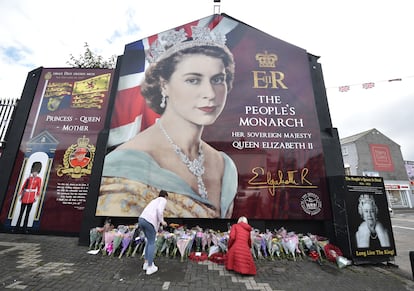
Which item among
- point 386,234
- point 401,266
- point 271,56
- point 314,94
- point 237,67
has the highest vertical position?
point 271,56

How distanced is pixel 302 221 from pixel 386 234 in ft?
6.62

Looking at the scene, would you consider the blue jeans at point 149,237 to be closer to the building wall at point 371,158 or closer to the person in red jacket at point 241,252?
the person in red jacket at point 241,252

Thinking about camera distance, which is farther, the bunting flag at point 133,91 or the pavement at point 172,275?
the bunting flag at point 133,91

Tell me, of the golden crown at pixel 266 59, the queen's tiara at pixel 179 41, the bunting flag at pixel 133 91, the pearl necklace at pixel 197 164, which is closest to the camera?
the pearl necklace at pixel 197 164

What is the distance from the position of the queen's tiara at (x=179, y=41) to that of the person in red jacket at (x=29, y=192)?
626 cm

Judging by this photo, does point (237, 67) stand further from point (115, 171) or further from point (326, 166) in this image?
point (115, 171)

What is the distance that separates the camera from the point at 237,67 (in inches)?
307

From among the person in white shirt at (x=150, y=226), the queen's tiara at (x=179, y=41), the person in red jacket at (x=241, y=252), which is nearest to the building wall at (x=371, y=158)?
the queen's tiara at (x=179, y=41)

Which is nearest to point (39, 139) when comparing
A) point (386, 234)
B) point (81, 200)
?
point (81, 200)

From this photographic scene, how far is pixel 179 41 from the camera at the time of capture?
8188 mm

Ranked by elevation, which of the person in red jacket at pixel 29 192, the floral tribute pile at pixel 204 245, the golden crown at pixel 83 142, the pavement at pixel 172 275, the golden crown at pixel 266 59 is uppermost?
the golden crown at pixel 266 59

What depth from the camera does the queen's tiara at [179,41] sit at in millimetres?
8086

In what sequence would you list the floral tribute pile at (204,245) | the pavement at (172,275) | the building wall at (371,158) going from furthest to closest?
1. the building wall at (371,158)
2. the floral tribute pile at (204,245)
3. the pavement at (172,275)
